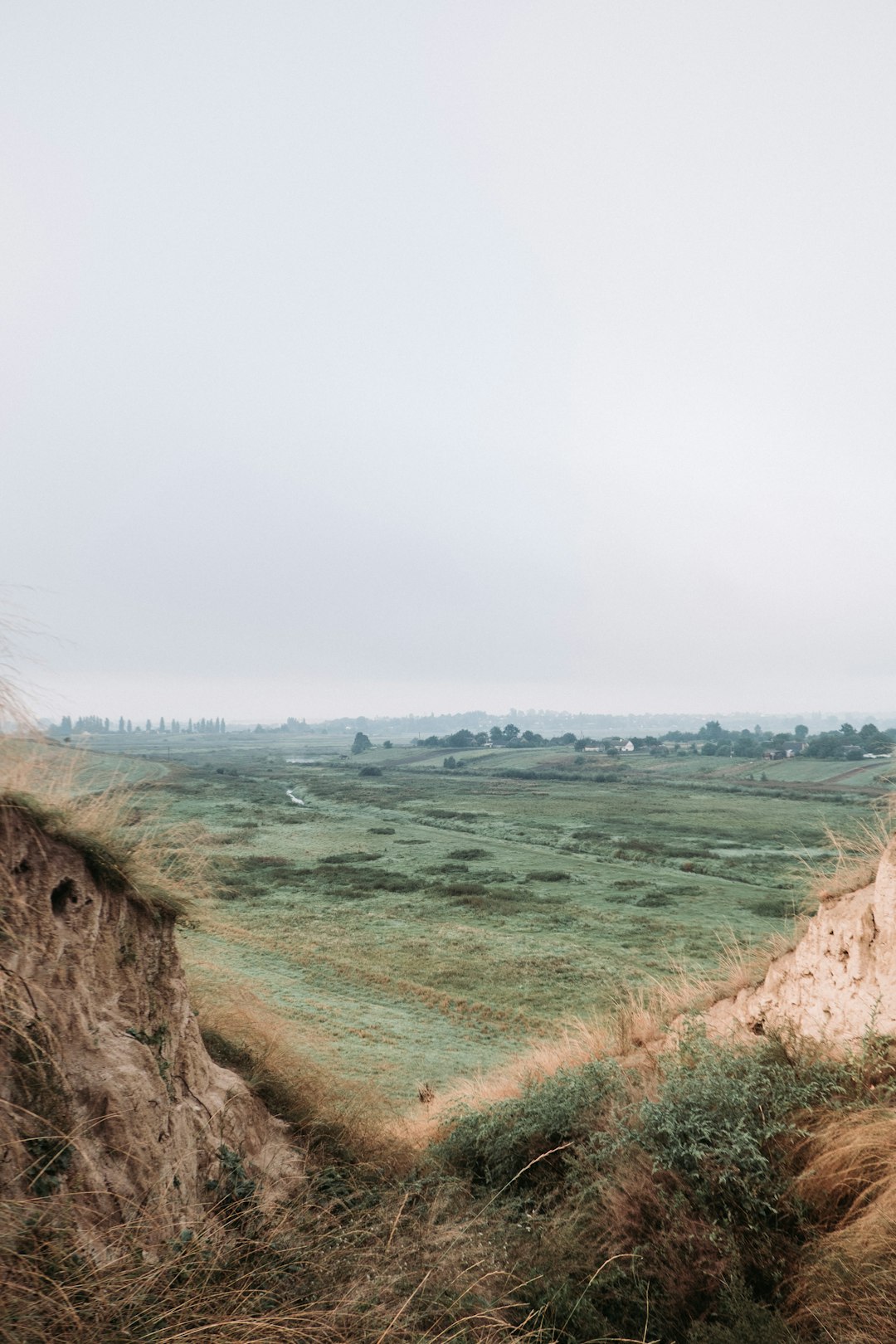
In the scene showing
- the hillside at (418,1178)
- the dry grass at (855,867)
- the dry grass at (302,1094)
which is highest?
the dry grass at (855,867)

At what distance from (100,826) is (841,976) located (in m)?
6.85

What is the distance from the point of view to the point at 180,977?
19.6 ft

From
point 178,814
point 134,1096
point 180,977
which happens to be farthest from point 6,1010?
point 178,814

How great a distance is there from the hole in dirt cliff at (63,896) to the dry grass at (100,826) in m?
0.24

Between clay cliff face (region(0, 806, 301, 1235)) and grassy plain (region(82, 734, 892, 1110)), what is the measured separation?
3.67ft

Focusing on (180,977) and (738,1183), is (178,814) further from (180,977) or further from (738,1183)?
(738,1183)

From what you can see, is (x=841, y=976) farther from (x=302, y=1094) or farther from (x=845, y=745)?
(x=845, y=745)

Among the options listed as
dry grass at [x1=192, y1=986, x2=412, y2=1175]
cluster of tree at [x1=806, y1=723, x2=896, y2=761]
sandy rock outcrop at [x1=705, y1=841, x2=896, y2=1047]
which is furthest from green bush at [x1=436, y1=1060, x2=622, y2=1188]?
cluster of tree at [x1=806, y1=723, x2=896, y2=761]

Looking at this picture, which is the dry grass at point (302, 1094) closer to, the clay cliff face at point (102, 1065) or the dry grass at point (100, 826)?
the clay cliff face at point (102, 1065)

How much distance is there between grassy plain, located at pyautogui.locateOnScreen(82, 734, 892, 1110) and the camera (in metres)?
14.6

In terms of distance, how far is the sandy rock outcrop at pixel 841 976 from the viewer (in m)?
5.80

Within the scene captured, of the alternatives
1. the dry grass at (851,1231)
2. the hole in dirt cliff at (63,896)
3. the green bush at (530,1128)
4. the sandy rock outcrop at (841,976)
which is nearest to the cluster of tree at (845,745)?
the sandy rock outcrop at (841,976)

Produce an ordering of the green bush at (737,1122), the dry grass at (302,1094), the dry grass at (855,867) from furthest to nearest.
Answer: the dry grass at (302,1094) < the dry grass at (855,867) < the green bush at (737,1122)

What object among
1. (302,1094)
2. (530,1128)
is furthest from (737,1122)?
(302,1094)
